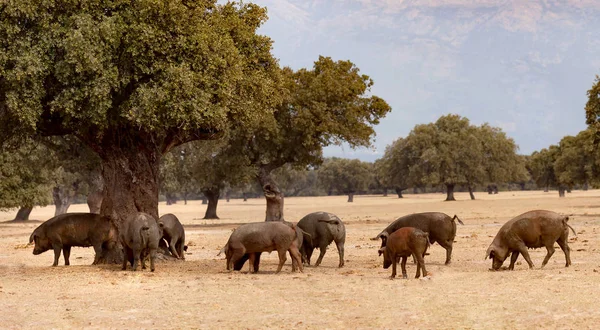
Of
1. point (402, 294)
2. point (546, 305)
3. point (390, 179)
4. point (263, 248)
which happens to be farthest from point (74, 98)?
point (390, 179)

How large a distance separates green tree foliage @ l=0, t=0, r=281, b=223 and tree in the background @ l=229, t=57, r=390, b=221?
18380 millimetres

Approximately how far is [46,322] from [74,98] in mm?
7823

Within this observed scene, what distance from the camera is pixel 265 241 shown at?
1794 centimetres

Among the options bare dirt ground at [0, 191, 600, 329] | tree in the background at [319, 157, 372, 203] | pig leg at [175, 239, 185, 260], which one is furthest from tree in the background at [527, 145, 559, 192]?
pig leg at [175, 239, 185, 260]

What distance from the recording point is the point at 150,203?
2172 centimetres

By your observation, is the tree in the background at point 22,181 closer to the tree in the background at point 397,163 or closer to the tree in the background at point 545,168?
the tree in the background at point 397,163

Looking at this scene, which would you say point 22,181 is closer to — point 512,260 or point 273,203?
point 273,203

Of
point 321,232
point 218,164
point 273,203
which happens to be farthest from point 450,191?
point 321,232

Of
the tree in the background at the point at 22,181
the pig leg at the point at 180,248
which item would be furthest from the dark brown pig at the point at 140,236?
the tree in the background at the point at 22,181

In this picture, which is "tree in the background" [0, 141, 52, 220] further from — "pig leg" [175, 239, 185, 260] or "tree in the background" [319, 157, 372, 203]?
"tree in the background" [319, 157, 372, 203]

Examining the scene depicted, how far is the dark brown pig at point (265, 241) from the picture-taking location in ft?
58.8

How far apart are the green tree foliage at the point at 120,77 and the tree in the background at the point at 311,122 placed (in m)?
18.4

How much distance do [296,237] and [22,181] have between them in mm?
39164

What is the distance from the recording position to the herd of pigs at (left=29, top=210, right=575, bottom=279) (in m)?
17.2
